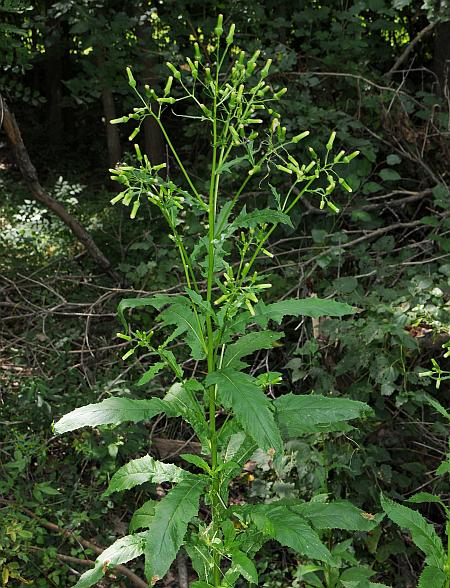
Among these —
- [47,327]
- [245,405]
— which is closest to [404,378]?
[245,405]

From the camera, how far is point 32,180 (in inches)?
201

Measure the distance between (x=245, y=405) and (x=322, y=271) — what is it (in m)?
3.08

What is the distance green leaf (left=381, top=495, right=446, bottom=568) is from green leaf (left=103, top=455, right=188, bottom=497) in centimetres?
88

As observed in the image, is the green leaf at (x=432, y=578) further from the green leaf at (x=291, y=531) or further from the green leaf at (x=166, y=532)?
the green leaf at (x=166, y=532)

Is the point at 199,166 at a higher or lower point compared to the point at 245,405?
lower

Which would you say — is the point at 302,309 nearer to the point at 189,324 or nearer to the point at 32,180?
the point at 189,324

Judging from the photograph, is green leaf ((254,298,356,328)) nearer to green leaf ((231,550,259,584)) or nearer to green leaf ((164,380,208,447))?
green leaf ((164,380,208,447))

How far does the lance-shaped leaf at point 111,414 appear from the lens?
225 cm

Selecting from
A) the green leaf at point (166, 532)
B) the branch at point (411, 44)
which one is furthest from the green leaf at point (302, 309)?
the branch at point (411, 44)

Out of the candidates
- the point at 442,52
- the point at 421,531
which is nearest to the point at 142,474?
the point at 421,531

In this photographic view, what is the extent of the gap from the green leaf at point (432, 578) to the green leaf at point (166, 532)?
0.94 meters

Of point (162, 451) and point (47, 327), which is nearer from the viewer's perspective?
point (162, 451)

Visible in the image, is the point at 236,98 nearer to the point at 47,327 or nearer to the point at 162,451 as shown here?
the point at 162,451

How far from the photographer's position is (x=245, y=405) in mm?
2016
